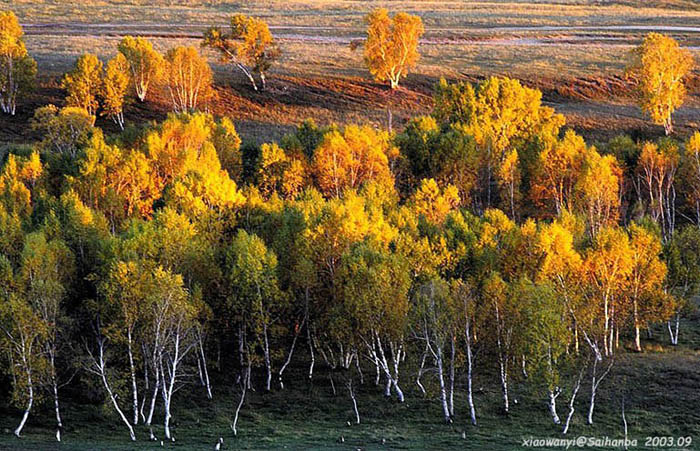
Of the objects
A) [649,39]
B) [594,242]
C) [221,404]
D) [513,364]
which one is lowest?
[221,404]

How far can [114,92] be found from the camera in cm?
13100

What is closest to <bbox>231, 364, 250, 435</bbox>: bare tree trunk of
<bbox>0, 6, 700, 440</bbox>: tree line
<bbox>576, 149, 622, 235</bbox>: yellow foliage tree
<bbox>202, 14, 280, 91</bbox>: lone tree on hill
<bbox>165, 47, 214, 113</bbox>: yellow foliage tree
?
<bbox>0, 6, 700, 440</bbox>: tree line

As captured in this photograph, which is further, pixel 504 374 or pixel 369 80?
pixel 369 80

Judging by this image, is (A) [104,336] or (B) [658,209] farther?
(B) [658,209]

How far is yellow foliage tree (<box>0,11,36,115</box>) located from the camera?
136250mm

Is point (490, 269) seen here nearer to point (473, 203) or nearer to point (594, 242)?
point (594, 242)

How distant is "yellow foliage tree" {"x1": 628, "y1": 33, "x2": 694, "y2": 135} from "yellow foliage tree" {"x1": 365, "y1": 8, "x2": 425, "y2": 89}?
3405cm

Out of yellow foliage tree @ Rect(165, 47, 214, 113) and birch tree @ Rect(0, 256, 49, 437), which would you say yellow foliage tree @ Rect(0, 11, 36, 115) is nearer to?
yellow foliage tree @ Rect(165, 47, 214, 113)

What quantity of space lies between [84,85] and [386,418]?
279ft

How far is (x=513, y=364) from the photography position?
207 feet

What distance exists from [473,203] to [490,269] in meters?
37.7

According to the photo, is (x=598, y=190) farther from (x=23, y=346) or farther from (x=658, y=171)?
(x=23, y=346)

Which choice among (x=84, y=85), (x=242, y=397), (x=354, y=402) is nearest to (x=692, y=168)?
(x=354, y=402)

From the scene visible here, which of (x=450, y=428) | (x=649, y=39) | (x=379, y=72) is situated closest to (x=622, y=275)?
(x=450, y=428)
